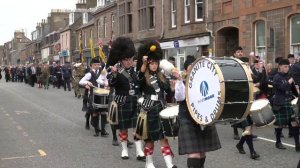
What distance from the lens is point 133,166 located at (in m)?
7.38

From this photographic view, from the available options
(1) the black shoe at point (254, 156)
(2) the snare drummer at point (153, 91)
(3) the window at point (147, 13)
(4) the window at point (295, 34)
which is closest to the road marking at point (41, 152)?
(2) the snare drummer at point (153, 91)

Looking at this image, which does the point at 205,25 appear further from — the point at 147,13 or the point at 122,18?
the point at 122,18

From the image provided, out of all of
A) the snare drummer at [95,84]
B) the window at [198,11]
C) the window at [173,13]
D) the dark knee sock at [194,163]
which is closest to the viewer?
the dark knee sock at [194,163]

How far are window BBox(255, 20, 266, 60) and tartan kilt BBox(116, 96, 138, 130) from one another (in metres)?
12.8

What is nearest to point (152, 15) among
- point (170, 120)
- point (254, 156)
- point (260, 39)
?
point (260, 39)

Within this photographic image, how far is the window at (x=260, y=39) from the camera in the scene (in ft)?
64.7

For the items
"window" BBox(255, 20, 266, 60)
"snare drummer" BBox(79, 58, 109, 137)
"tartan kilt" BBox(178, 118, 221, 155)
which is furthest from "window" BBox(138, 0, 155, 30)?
"tartan kilt" BBox(178, 118, 221, 155)

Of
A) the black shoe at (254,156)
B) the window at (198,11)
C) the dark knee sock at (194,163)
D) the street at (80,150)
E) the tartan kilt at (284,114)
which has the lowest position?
the street at (80,150)

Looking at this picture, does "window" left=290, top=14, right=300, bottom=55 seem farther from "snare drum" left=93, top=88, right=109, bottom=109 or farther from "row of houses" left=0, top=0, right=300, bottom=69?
"snare drum" left=93, top=88, right=109, bottom=109

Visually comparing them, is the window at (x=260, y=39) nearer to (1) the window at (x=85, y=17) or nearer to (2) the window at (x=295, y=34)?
(2) the window at (x=295, y=34)

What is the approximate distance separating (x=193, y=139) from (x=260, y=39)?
1541cm

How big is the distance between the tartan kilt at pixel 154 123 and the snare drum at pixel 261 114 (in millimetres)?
1834

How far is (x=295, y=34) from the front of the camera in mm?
17703

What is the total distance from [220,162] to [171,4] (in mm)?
21293
